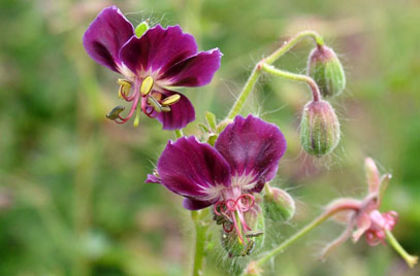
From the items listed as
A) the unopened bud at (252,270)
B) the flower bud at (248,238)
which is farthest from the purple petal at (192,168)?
the unopened bud at (252,270)

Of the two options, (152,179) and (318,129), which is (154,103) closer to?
(152,179)

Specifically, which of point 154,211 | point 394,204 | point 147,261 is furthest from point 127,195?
point 394,204

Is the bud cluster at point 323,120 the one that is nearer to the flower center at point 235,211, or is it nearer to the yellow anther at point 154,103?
the flower center at point 235,211

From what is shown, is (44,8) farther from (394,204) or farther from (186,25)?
(394,204)

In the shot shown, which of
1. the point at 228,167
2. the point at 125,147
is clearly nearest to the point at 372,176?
the point at 228,167

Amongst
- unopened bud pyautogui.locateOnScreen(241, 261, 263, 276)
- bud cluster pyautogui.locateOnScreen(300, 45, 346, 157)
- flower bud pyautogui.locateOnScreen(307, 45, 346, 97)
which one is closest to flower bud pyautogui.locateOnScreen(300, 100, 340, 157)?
bud cluster pyautogui.locateOnScreen(300, 45, 346, 157)

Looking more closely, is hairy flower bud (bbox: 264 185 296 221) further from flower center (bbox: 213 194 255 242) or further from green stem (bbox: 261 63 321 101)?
green stem (bbox: 261 63 321 101)

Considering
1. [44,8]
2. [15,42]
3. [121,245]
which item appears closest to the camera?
[121,245]
